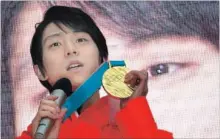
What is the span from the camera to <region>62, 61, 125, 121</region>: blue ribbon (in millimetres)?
1033

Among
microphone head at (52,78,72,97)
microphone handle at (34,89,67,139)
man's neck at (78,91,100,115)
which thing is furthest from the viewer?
man's neck at (78,91,100,115)

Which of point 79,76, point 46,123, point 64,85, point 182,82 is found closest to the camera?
point 46,123

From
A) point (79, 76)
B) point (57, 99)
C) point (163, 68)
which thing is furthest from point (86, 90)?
point (163, 68)

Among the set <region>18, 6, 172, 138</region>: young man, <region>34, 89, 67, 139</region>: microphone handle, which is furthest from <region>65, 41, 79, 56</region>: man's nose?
<region>34, 89, 67, 139</region>: microphone handle

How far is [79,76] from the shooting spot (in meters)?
1.09

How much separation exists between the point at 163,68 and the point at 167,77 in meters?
0.03

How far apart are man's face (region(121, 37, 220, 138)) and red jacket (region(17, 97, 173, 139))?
1.01 feet

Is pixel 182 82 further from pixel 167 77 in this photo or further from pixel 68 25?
pixel 68 25

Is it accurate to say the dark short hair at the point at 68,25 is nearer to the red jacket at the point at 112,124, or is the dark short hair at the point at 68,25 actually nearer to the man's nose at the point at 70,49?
the man's nose at the point at 70,49

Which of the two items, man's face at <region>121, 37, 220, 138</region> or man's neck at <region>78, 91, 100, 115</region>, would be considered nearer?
man's neck at <region>78, 91, 100, 115</region>

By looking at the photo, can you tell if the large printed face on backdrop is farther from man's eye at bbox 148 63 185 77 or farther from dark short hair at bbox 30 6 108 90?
dark short hair at bbox 30 6 108 90

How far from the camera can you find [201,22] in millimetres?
1419

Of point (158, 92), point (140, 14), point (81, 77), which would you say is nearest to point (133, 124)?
point (81, 77)

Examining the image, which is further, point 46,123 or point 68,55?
point 68,55
